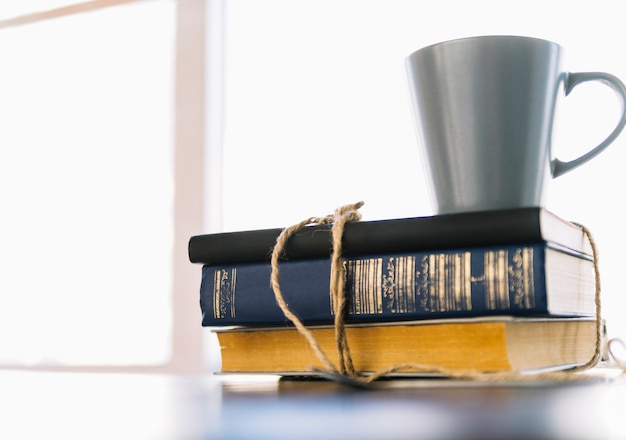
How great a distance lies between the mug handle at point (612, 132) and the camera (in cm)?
58

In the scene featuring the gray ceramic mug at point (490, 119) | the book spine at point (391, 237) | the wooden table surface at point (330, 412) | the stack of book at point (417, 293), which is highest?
the gray ceramic mug at point (490, 119)

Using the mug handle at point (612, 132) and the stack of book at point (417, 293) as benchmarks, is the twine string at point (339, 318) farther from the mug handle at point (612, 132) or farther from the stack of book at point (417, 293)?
the mug handle at point (612, 132)

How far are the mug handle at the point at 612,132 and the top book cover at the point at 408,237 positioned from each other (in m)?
0.05

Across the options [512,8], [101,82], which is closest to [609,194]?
[512,8]

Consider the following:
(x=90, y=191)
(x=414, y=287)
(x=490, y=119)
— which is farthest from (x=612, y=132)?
(x=90, y=191)

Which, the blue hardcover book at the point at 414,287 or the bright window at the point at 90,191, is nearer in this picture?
the blue hardcover book at the point at 414,287

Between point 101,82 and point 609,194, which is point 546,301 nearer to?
point 609,194

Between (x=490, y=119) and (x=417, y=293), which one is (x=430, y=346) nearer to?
(x=417, y=293)

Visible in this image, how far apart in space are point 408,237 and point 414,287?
0.11 feet

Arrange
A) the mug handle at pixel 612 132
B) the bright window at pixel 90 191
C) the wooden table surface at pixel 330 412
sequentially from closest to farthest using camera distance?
1. the wooden table surface at pixel 330 412
2. the mug handle at pixel 612 132
3. the bright window at pixel 90 191

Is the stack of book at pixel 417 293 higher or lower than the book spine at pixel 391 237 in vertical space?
lower

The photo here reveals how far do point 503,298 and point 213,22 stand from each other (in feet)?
4.24

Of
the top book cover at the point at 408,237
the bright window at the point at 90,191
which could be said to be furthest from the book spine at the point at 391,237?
the bright window at the point at 90,191

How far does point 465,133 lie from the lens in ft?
1.76
